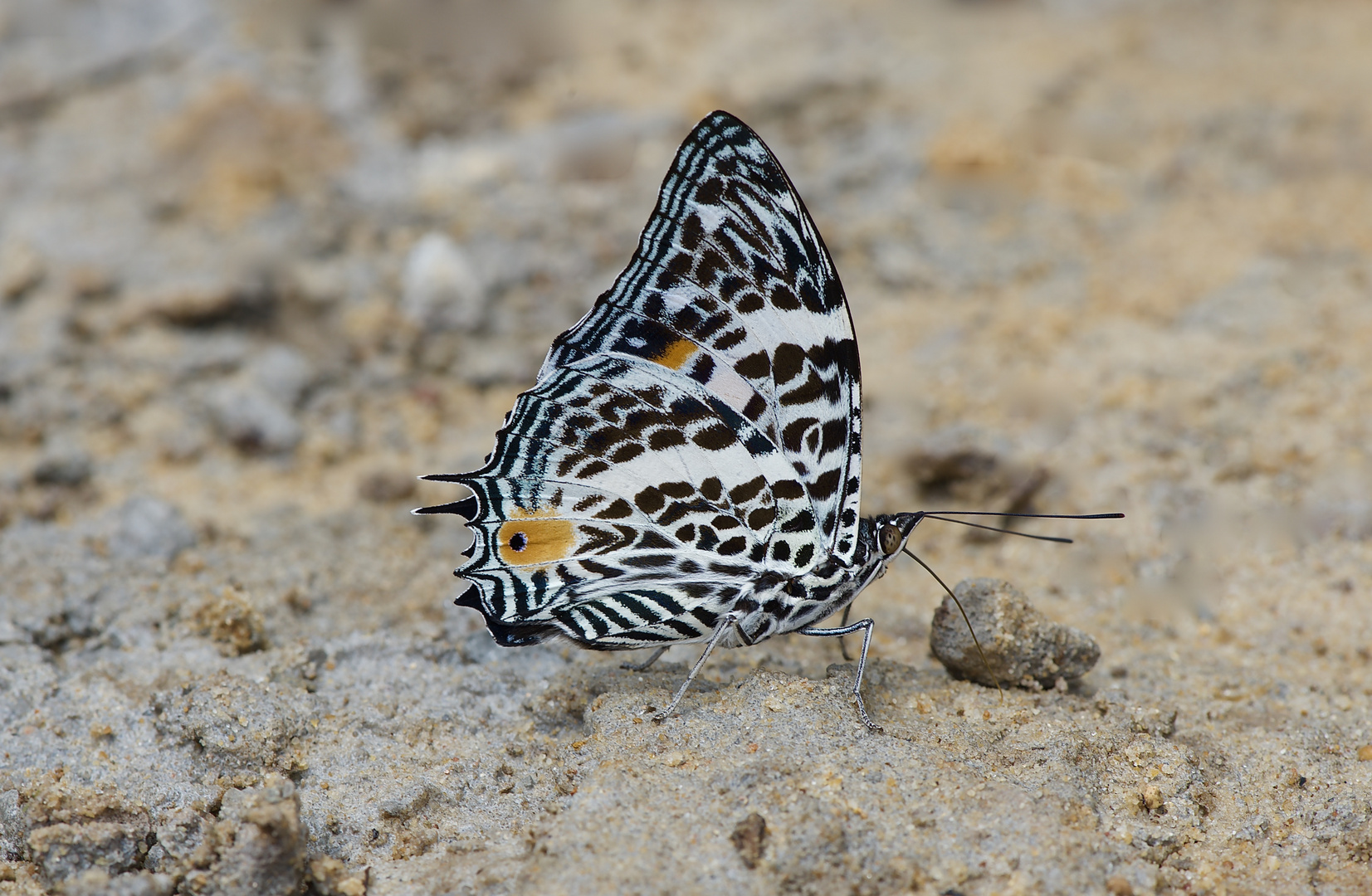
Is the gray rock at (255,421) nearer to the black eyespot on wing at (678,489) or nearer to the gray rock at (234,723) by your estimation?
the gray rock at (234,723)

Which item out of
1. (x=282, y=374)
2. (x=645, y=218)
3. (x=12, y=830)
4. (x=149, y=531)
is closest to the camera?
(x=12, y=830)

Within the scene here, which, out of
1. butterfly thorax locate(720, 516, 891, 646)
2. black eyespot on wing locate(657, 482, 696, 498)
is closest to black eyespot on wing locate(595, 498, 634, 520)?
black eyespot on wing locate(657, 482, 696, 498)

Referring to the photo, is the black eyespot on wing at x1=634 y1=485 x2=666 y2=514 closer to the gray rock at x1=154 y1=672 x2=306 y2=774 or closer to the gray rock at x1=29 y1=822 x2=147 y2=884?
the gray rock at x1=154 y1=672 x2=306 y2=774

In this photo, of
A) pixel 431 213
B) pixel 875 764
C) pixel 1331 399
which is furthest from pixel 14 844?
pixel 1331 399

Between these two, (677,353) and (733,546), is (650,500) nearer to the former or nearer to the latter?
(733,546)

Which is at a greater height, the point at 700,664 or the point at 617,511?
the point at 617,511

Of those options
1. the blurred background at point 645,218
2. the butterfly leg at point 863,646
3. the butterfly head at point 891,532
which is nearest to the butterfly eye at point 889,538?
the butterfly head at point 891,532

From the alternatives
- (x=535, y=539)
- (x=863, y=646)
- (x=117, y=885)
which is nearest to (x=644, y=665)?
(x=535, y=539)

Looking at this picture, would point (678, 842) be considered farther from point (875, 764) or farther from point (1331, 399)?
point (1331, 399)
